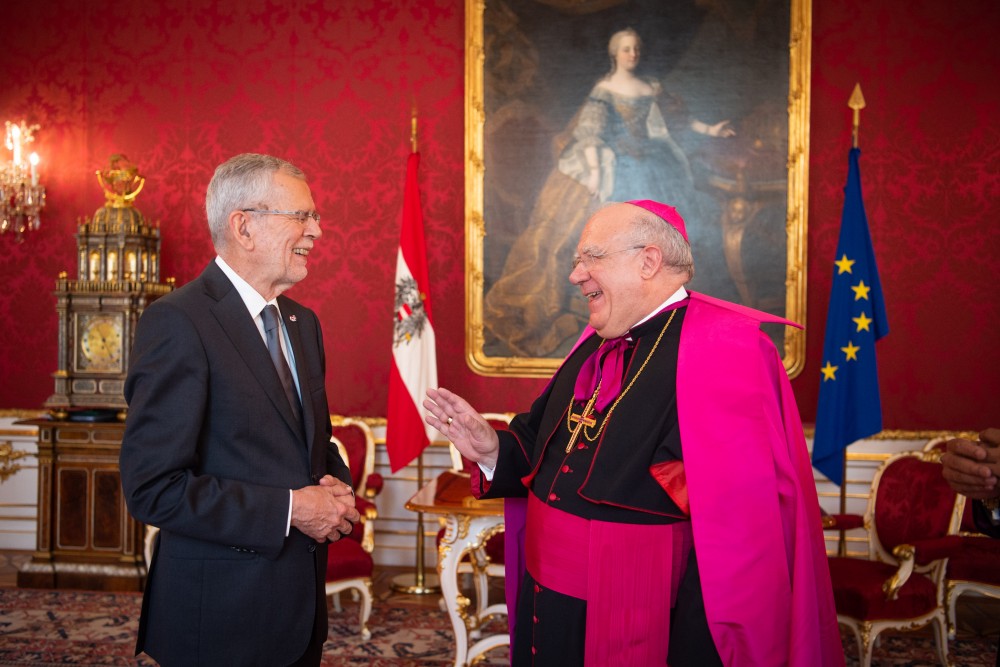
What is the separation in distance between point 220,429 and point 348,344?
12.8 ft

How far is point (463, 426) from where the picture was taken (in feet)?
8.07

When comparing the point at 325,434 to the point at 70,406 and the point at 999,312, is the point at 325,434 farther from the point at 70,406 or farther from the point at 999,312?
the point at 999,312

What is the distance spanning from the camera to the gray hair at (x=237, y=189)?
2.14m

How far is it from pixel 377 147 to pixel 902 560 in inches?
161

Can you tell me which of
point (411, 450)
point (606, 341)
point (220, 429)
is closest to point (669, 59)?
point (411, 450)

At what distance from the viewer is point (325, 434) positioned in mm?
2365

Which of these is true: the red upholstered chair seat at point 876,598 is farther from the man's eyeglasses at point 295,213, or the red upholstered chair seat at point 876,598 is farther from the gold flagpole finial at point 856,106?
the man's eyeglasses at point 295,213

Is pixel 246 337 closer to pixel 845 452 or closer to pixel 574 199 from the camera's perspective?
pixel 574 199

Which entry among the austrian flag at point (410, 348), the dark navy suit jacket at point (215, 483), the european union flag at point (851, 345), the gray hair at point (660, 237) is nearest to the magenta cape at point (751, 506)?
the gray hair at point (660, 237)

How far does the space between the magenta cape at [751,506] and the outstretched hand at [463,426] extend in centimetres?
61

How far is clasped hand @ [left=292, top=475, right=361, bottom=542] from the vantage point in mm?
2000

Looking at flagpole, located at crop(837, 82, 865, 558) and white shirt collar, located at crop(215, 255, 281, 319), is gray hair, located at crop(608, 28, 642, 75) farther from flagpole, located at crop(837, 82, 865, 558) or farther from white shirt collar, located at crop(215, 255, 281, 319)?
white shirt collar, located at crop(215, 255, 281, 319)

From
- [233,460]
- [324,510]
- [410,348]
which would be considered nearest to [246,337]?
[233,460]

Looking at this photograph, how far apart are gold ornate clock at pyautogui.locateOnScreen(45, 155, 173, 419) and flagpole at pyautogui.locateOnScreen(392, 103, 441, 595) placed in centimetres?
182
